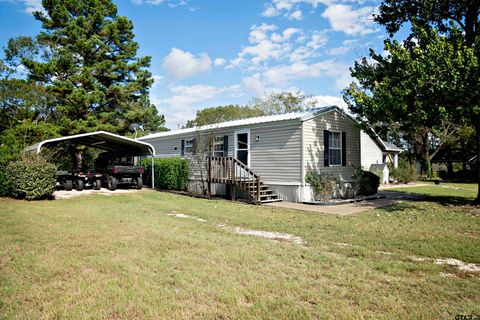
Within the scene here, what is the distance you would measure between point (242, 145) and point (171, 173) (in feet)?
15.0

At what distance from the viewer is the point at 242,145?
14.3 m

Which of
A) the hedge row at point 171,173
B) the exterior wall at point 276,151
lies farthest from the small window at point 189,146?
the exterior wall at point 276,151

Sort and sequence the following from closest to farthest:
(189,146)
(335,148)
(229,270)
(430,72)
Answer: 1. (229,270)
2. (430,72)
3. (335,148)
4. (189,146)

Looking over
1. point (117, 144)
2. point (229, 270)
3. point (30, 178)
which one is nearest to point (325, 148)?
point (229, 270)

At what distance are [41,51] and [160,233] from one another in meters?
26.2

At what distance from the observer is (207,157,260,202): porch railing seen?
12.1 metres

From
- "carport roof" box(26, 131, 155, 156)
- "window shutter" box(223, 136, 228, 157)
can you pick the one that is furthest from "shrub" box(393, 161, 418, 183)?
"carport roof" box(26, 131, 155, 156)

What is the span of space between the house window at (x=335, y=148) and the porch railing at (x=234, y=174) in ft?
11.1

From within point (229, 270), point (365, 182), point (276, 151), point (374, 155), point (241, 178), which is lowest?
point (229, 270)

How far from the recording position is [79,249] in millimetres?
5266

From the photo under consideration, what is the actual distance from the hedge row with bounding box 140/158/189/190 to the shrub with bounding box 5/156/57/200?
5688 mm

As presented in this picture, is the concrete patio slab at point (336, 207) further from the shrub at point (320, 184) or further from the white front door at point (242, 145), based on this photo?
the white front door at point (242, 145)

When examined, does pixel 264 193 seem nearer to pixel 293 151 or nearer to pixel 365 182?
pixel 293 151

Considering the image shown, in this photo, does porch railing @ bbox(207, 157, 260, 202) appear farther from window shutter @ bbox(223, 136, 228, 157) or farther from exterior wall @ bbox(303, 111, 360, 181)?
exterior wall @ bbox(303, 111, 360, 181)
